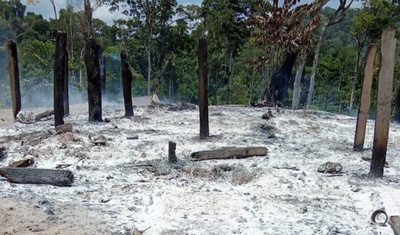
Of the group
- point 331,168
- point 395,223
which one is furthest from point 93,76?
point 395,223

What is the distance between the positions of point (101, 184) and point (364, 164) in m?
4.61

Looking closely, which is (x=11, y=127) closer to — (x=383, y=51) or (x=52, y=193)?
(x=52, y=193)

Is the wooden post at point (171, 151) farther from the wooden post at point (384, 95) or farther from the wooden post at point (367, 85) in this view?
the wooden post at point (367, 85)

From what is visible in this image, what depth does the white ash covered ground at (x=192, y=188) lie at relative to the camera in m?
4.50

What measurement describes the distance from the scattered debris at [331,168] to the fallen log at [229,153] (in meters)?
1.17

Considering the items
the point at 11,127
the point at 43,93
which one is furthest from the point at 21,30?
the point at 11,127

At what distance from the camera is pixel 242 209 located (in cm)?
494

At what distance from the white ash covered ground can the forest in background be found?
6.47m

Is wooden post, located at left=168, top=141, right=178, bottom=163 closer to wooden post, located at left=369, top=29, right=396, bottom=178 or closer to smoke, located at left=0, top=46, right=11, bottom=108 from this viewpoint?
wooden post, located at left=369, top=29, right=396, bottom=178

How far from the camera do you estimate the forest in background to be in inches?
605

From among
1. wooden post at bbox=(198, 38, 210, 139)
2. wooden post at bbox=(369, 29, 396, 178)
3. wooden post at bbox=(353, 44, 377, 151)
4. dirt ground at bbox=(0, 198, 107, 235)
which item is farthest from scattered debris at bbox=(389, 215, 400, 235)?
wooden post at bbox=(198, 38, 210, 139)

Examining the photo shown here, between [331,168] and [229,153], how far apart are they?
1806 mm

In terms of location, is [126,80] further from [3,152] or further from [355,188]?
[355,188]

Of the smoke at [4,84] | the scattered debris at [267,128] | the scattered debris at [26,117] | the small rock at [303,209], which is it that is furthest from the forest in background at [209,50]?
the small rock at [303,209]
